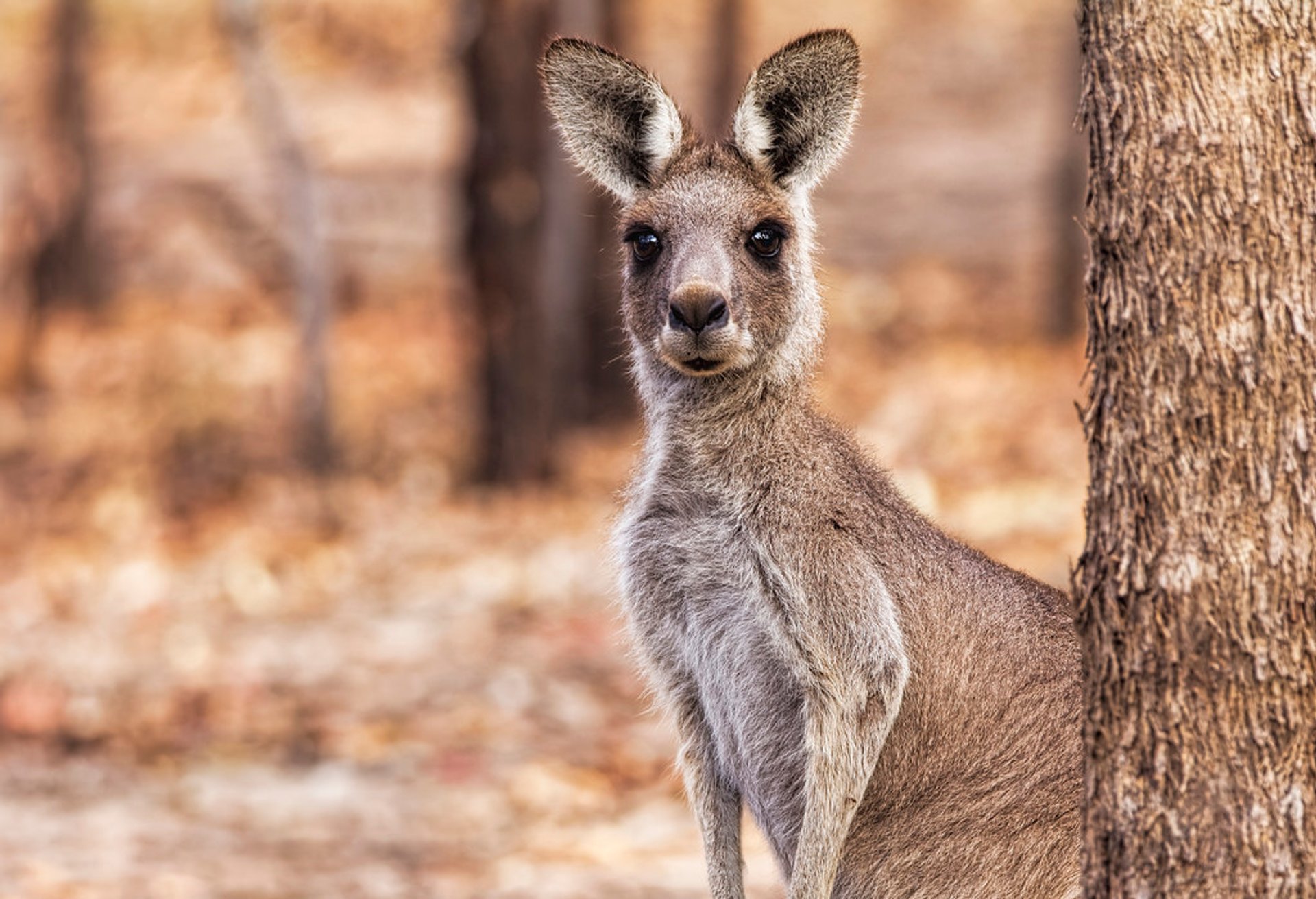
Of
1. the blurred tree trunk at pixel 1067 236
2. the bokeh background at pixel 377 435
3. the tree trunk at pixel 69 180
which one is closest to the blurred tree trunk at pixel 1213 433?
the bokeh background at pixel 377 435

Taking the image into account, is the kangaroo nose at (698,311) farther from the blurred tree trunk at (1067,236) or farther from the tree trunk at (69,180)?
the tree trunk at (69,180)

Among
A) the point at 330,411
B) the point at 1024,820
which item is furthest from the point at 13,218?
the point at 1024,820

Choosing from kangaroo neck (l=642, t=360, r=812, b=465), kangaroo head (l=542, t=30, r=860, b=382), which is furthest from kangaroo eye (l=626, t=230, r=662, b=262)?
kangaroo neck (l=642, t=360, r=812, b=465)

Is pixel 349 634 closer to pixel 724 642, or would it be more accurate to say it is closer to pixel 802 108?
pixel 724 642

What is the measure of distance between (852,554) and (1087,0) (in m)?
1.44

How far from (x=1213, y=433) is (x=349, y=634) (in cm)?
696

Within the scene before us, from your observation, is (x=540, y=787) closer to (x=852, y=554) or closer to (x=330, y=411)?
(x=852, y=554)

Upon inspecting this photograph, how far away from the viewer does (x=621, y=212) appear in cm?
473

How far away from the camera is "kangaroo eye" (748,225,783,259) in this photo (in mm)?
4422

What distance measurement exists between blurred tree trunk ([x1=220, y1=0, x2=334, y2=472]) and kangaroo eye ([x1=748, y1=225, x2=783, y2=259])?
8087mm

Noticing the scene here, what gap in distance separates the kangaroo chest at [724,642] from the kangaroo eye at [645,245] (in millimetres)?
690

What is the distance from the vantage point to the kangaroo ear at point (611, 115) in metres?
4.42

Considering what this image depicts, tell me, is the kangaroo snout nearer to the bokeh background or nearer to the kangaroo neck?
the kangaroo neck

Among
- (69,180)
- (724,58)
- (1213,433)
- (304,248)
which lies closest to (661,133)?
(1213,433)
